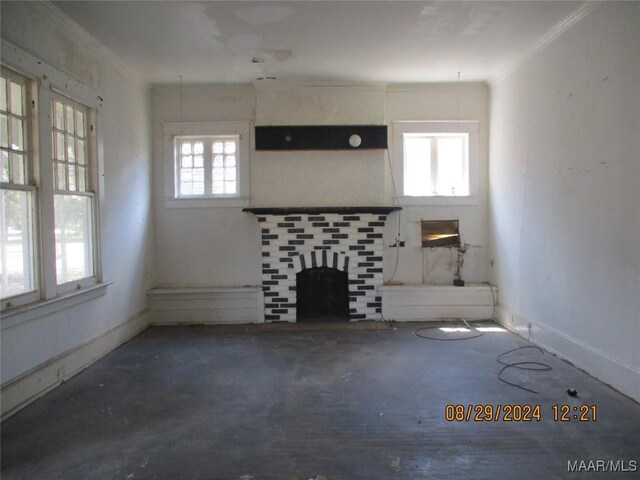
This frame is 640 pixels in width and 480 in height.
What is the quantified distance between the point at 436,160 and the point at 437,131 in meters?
0.36

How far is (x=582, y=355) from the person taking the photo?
347 cm

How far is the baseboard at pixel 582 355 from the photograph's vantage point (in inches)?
116

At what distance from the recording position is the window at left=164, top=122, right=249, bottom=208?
5.34m

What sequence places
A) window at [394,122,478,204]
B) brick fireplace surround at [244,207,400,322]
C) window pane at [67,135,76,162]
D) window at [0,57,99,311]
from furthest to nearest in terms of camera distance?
window at [394,122,478,204]
brick fireplace surround at [244,207,400,322]
window pane at [67,135,76,162]
window at [0,57,99,311]

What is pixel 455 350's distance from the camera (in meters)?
4.07

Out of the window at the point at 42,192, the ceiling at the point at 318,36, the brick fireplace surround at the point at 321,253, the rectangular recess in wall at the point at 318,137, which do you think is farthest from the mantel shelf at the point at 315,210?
the window at the point at 42,192

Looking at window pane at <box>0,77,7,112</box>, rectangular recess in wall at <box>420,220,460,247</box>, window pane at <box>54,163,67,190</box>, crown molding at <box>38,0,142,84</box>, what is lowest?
rectangular recess in wall at <box>420,220,460,247</box>

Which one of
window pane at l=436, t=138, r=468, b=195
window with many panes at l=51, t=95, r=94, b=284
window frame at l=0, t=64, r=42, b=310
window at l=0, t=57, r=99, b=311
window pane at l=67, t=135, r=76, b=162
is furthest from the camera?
window pane at l=436, t=138, r=468, b=195

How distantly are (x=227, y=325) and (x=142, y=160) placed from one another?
2.21 m

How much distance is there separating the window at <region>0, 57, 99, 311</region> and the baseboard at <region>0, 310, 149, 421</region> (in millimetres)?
502

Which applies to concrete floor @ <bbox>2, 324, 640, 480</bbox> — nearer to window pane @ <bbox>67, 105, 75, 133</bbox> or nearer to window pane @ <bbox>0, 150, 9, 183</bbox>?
window pane @ <bbox>0, 150, 9, 183</bbox>

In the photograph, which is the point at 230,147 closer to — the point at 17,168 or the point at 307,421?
the point at 17,168

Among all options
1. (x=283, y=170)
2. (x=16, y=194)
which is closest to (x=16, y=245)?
(x=16, y=194)

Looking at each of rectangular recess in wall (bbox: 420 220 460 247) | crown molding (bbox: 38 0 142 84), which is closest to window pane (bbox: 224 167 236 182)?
crown molding (bbox: 38 0 142 84)
